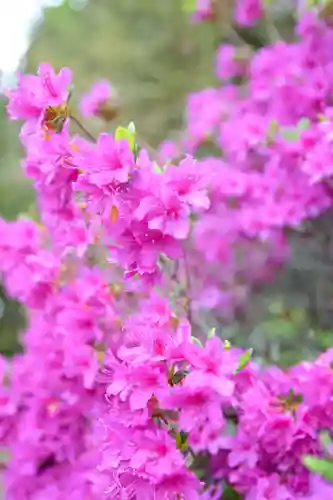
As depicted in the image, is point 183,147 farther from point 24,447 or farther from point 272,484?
point 272,484

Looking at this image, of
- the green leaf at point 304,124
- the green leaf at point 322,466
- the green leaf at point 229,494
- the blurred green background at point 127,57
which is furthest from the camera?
the blurred green background at point 127,57

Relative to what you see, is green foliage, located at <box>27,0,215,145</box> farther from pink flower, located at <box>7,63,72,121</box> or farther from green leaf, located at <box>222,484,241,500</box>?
green leaf, located at <box>222,484,241,500</box>

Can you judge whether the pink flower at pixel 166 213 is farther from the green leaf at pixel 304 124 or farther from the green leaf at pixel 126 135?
the green leaf at pixel 304 124

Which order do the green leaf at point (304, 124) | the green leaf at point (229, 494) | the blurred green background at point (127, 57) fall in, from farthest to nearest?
the blurred green background at point (127, 57) → the green leaf at point (304, 124) → the green leaf at point (229, 494)

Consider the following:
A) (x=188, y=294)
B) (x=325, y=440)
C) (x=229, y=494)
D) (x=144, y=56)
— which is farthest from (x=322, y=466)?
(x=144, y=56)

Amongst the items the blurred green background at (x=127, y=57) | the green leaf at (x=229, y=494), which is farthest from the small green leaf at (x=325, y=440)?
the blurred green background at (x=127, y=57)

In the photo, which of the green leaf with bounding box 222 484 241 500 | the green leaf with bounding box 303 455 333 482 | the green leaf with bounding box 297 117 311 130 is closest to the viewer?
the green leaf with bounding box 303 455 333 482

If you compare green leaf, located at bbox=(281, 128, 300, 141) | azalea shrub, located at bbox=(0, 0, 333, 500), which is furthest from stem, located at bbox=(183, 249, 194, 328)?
green leaf, located at bbox=(281, 128, 300, 141)

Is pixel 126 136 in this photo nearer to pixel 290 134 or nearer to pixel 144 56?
pixel 290 134

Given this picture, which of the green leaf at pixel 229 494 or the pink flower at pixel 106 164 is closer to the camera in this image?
the pink flower at pixel 106 164
